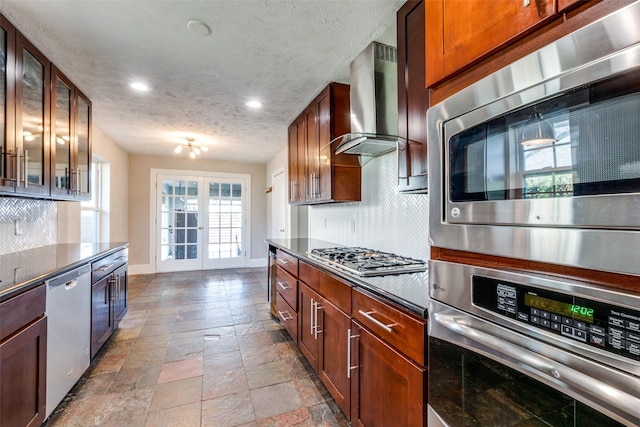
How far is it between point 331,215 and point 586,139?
2954mm

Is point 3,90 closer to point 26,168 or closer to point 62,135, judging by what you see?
point 26,168

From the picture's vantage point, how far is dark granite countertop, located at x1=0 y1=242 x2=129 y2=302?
1431 millimetres

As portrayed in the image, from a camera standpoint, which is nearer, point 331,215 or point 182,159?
point 331,215

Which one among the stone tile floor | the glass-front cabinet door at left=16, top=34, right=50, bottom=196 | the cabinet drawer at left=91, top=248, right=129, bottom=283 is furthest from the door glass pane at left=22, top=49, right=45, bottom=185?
the stone tile floor

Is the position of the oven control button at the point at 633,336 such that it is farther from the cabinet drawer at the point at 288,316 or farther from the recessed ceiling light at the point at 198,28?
the recessed ceiling light at the point at 198,28

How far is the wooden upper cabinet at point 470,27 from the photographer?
68 cm

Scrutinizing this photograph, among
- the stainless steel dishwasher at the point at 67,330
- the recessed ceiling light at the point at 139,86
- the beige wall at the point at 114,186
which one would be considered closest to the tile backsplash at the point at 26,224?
the stainless steel dishwasher at the point at 67,330

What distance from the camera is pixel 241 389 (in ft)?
6.72

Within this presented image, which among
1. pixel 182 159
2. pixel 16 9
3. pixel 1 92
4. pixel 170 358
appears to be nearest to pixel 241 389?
pixel 170 358

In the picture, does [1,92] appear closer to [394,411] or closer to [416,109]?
[416,109]

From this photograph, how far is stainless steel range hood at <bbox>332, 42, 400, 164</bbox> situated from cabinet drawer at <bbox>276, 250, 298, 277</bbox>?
1.09 metres

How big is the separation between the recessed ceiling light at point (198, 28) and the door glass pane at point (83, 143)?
1738mm

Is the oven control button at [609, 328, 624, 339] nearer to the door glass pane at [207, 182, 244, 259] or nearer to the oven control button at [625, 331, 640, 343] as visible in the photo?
the oven control button at [625, 331, 640, 343]

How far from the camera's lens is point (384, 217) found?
238 centimetres
